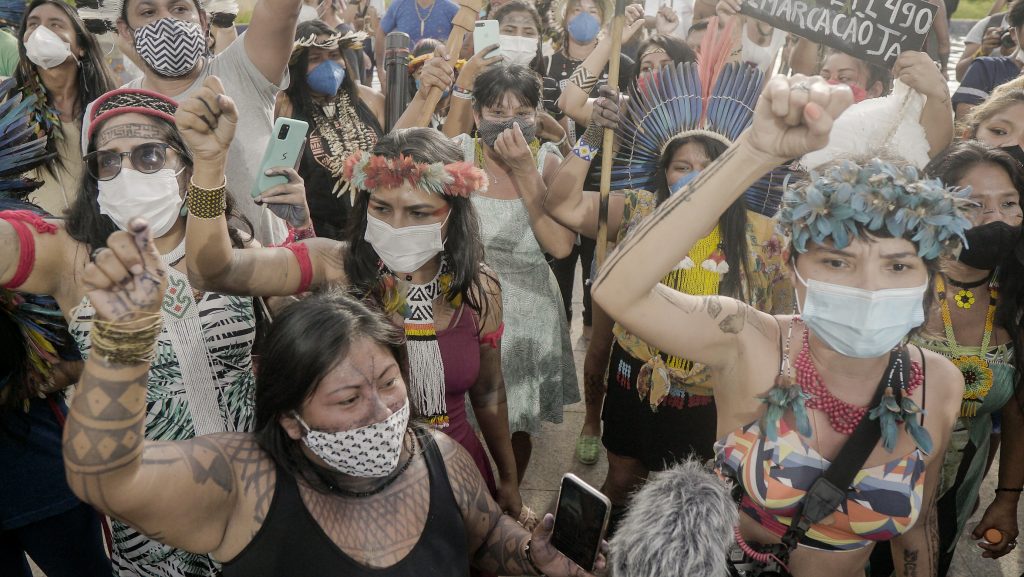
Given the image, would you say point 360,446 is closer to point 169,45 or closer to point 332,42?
point 169,45

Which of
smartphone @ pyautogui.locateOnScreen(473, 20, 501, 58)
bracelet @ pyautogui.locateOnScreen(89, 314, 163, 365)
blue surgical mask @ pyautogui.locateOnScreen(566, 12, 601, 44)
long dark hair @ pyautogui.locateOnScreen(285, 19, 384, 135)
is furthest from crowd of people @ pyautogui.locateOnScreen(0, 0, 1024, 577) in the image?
blue surgical mask @ pyautogui.locateOnScreen(566, 12, 601, 44)

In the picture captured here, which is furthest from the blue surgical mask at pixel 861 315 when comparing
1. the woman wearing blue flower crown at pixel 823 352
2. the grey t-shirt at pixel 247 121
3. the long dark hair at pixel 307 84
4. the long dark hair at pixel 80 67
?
the long dark hair at pixel 80 67

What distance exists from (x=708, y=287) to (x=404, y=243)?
4.43ft

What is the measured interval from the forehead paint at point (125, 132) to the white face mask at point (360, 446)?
117 centimetres

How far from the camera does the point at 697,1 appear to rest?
6.93 meters

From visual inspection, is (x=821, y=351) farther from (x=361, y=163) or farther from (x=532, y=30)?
(x=532, y=30)

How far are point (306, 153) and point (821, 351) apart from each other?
3210mm

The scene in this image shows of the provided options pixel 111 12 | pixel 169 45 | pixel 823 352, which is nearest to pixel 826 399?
pixel 823 352

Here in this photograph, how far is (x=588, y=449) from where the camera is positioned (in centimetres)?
425

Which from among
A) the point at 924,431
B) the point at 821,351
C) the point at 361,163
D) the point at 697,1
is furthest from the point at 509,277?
the point at 697,1

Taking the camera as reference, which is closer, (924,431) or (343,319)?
(343,319)

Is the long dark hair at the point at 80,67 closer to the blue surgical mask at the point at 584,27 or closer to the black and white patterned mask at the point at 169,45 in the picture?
the black and white patterned mask at the point at 169,45

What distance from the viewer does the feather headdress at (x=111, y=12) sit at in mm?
3410

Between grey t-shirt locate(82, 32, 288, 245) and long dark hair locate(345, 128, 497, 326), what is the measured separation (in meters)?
0.56
